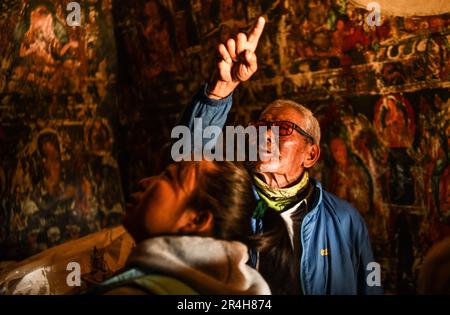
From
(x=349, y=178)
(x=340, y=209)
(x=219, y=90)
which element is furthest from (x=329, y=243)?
(x=349, y=178)

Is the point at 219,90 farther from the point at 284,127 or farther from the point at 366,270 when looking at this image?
the point at 366,270

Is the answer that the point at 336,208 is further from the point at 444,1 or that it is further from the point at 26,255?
the point at 26,255

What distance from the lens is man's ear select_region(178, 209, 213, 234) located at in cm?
214

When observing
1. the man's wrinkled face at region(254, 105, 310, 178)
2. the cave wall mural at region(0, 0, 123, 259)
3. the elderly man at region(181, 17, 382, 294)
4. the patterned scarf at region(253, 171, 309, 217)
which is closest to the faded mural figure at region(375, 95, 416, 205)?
the elderly man at region(181, 17, 382, 294)

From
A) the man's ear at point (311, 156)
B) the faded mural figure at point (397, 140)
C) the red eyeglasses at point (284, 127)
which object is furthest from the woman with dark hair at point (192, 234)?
the faded mural figure at point (397, 140)

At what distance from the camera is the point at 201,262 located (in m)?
2.04

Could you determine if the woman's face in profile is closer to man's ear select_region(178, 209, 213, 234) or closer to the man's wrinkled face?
man's ear select_region(178, 209, 213, 234)

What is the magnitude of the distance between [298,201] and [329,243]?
0.30m

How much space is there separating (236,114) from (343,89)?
113 centimetres

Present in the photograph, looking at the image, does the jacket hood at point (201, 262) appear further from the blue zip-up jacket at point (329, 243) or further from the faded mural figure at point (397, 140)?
the faded mural figure at point (397, 140)

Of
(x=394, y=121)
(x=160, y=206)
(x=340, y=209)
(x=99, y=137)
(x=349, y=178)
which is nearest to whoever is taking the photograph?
(x=160, y=206)

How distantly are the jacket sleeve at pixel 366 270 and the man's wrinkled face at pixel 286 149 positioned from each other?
1.81ft

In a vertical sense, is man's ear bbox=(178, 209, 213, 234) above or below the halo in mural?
below

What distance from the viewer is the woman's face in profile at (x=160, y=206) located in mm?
2129
